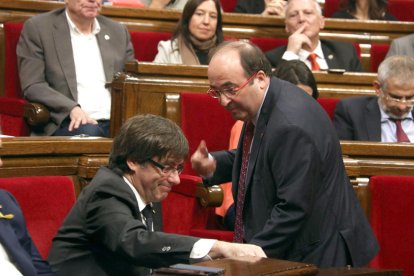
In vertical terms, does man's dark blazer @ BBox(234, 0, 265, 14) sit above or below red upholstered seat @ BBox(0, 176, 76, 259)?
above

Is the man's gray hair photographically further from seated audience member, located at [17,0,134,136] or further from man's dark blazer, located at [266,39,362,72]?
seated audience member, located at [17,0,134,136]

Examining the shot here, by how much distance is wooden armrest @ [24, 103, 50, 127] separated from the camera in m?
2.57

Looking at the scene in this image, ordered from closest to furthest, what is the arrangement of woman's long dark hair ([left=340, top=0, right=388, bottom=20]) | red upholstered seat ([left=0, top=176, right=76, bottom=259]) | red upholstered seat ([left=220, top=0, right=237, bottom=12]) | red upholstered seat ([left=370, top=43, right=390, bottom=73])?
red upholstered seat ([left=0, top=176, right=76, bottom=259]) → red upholstered seat ([left=370, top=43, right=390, bottom=73]) → woman's long dark hair ([left=340, top=0, right=388, bottom=20]) → red upholstered seat ([left=220, top=0, right=237, bottom=12])

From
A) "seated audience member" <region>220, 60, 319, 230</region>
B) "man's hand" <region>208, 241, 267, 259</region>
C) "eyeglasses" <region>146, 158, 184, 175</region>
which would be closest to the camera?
"man's hand" <region>208, 241, 267, 259</region>

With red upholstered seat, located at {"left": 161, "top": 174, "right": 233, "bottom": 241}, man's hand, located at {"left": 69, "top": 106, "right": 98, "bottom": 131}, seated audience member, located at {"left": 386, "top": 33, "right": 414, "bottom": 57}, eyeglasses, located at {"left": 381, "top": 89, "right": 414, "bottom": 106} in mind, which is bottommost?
red upholstered seat, located at {"left": 161, "top": 174, "right": 233, "bottom": 241}

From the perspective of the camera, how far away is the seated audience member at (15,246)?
4.53 feet

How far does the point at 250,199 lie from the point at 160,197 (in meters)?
0.19

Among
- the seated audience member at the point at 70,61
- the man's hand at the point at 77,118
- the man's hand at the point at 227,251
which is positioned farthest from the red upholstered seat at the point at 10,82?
the man's hand at the point at 227,251

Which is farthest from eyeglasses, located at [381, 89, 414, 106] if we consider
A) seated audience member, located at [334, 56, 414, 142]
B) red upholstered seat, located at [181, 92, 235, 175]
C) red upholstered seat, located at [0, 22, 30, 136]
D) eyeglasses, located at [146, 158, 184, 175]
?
eyeglasses, located at [146, 158, 184, 175]

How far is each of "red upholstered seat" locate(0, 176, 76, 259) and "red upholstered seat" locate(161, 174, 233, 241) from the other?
488 mm

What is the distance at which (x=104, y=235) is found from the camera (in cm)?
138

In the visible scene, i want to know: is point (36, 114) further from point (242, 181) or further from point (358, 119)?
point (242, 181)

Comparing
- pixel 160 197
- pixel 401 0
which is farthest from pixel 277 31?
pixel 160 197

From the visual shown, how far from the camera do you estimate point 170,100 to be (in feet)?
7.86
